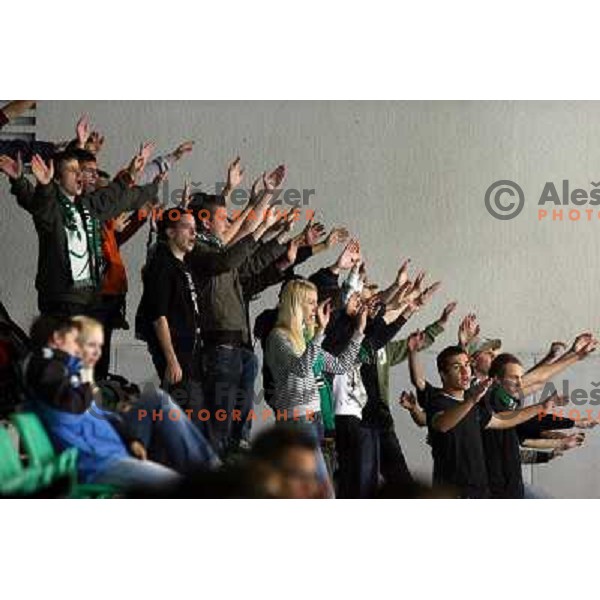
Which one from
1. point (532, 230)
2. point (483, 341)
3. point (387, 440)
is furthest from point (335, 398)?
point (532, 230)

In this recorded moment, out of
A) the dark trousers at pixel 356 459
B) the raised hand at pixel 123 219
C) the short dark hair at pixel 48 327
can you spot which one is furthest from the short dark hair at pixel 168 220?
the dark trousers at pixel 356 459

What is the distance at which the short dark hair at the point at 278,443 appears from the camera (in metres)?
4.91

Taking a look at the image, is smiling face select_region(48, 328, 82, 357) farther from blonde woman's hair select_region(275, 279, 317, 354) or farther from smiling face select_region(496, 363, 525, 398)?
smiling face select_region(496, 363, 525, 398)

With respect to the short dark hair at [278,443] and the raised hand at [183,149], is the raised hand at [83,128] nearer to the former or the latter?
the raised hand at [183,149]

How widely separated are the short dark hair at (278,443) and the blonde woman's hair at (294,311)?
0.96ft

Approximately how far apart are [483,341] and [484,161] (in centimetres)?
64

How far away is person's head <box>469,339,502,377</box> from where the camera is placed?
198 inches

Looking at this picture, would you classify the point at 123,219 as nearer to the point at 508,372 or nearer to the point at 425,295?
the point at 425,295

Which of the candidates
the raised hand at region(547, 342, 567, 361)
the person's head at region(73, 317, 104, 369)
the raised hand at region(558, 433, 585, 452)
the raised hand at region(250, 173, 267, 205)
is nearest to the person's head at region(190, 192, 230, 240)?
the raised hand at region(250, 173, 267, 205)

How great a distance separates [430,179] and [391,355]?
0.64 metres

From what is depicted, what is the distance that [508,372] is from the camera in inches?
198

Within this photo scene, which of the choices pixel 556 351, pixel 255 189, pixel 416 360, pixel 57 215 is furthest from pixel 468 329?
pixel 57 215

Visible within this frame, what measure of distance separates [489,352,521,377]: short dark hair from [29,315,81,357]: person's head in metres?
1.46
